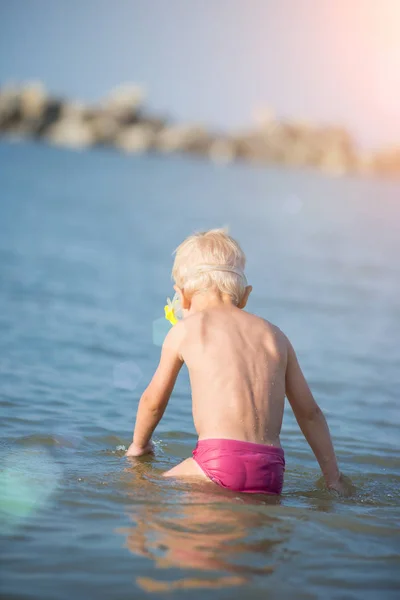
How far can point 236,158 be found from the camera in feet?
377

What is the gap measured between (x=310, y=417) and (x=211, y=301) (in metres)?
0.65

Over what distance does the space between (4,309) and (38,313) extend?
1.22 feet

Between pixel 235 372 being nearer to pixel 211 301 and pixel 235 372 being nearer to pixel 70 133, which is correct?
pixel 211 301

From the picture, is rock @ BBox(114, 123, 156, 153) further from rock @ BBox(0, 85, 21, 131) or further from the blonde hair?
the blonde hair

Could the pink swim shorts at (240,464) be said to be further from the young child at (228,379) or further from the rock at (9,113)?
the rock at (9,113)

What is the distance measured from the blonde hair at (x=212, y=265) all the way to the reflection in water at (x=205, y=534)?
0.81 meters

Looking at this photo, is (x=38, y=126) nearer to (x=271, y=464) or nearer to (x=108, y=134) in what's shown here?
(x=108, y=134)

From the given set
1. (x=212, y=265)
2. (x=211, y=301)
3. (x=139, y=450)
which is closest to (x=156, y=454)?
(x=139, y=450)

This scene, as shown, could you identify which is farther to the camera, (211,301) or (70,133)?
(70,133)

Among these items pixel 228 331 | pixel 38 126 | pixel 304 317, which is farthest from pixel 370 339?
pixel 38 126

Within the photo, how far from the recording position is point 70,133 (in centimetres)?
10919

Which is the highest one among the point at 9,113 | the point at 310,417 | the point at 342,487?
the point at 9,113

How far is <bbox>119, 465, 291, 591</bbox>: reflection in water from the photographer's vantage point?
107 inches

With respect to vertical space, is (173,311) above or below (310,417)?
above
